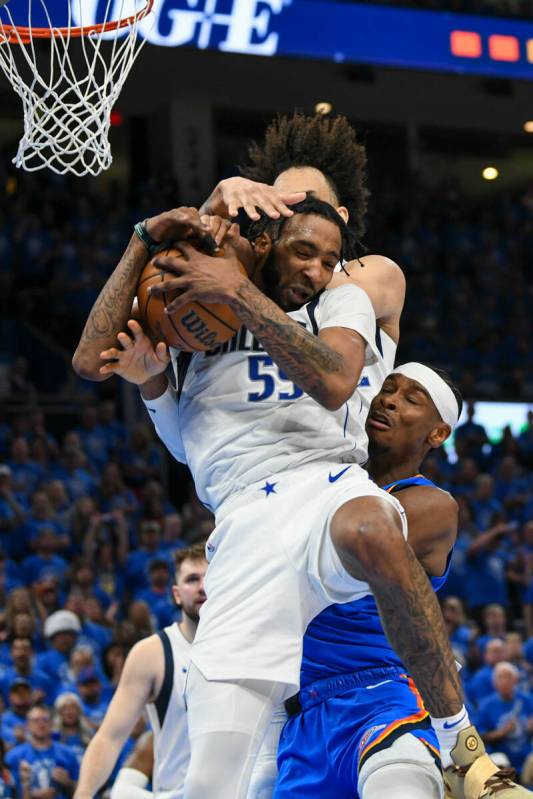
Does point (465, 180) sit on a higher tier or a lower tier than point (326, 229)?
higher

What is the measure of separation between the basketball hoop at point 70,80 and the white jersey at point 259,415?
1.01 meters

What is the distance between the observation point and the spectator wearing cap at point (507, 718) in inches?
360

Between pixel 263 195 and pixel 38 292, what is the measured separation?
33.5ft

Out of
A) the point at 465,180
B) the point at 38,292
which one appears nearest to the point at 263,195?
the point at 38,292

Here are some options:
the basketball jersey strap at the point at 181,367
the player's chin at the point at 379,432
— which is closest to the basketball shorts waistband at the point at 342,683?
the player's chin at the point at 379,432

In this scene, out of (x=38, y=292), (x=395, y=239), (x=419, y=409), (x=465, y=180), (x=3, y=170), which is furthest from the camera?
(x=465, y=180)

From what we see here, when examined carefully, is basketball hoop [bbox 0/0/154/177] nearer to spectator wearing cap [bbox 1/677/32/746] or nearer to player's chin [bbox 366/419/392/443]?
player's chin [bbox 366/419/392/443]

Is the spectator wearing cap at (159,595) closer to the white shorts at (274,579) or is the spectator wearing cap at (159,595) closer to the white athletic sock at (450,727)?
the white shorts at (274,579)

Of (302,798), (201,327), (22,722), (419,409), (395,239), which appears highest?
(395,239)

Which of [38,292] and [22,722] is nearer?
[22,722]

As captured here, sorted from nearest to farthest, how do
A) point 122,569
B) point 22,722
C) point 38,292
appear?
point 22,722 < point 122,569 < point 38,292

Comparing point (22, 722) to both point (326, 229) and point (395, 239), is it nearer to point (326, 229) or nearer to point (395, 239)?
point (326, 229)

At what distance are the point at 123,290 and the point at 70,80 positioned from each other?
1557mm

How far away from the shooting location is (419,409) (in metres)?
4.16
